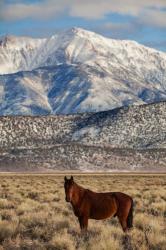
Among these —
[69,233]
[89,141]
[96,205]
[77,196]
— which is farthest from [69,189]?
[89,141]

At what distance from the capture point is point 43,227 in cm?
2033

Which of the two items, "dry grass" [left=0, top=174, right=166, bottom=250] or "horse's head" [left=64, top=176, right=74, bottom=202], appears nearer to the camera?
"dry grass" [left=0, top=174, right=166, bottom=250]

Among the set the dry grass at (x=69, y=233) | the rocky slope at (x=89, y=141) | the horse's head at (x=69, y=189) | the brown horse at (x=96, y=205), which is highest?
the horse's head at (x=69, y=189)

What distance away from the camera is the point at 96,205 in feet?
56.5

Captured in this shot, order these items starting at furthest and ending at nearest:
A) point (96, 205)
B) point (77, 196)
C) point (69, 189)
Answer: point (96, 205) → point (77, 196) → point (69, 189)

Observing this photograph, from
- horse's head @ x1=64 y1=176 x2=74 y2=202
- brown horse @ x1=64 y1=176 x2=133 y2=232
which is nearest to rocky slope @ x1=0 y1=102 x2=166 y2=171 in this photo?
brown horse @ x1=64 y1=176 x2=133 y2=232

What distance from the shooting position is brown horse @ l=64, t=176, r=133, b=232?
667 inches

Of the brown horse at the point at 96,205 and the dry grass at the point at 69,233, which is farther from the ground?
the brown horse at the point at 96,205

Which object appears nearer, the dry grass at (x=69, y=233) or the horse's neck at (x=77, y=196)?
the dry grass at (x=69, y=233)

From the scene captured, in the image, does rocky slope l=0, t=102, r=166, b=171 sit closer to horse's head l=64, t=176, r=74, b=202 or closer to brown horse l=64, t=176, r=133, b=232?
brown horse l=64, t=176, r=133, b=232

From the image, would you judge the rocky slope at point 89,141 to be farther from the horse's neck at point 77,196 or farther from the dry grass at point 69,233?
the horse's neck at point 77,196

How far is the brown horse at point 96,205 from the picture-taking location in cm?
1694

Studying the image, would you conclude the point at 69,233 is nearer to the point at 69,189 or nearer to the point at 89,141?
the point at 69,189

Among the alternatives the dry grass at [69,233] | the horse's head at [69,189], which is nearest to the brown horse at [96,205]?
the horse's head at [69,189]
